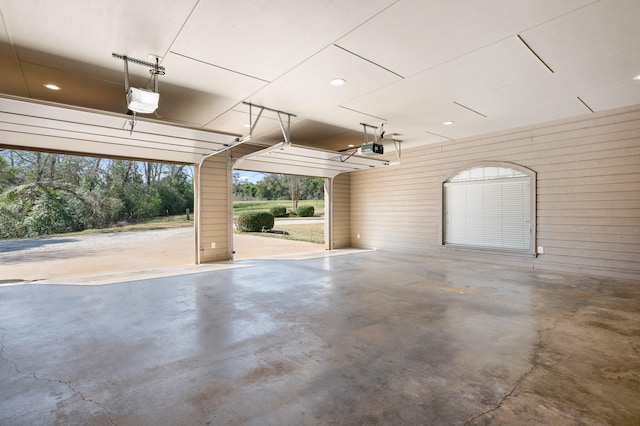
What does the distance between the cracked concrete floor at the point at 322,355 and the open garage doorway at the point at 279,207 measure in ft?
31.6

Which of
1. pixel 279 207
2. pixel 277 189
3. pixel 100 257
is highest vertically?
pixel 277 189

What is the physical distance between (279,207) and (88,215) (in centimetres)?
949

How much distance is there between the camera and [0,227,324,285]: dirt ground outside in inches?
228

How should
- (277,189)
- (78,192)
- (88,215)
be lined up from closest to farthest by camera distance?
(78,192), (88,215), (277,189)

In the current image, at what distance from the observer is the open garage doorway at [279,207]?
15.0m

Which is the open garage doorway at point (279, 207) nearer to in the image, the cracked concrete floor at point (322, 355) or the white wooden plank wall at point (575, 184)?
the white wooden plank wall at point (575, 184)

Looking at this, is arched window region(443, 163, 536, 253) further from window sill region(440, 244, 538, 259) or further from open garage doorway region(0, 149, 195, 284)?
open garage doorway region(0, 149, 195, 284)

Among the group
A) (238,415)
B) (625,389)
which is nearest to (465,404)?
(625,389)

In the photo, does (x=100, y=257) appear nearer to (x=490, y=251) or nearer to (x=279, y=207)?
(x=490, y=251)

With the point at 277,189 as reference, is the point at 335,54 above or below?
above

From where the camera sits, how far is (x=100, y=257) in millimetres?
8727

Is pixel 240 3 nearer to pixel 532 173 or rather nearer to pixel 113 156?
pixel 113 156

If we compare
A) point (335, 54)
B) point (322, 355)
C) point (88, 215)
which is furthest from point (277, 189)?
point (322, 355)

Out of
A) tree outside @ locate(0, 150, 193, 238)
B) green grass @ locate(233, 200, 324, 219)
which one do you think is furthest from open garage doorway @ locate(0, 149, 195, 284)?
green grass @ locate(233, 200, 324, 219)
